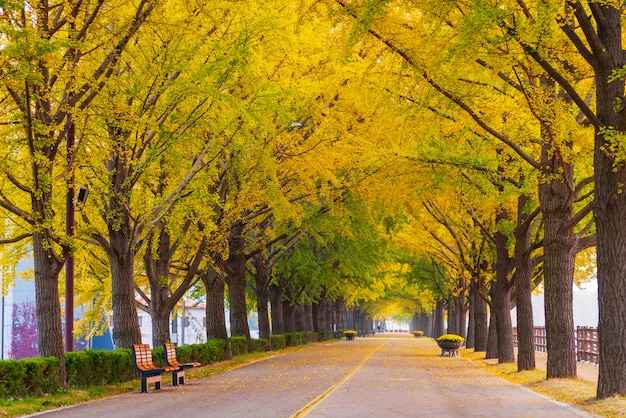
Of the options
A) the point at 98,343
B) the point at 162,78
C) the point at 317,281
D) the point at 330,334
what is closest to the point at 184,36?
the point at 162,78

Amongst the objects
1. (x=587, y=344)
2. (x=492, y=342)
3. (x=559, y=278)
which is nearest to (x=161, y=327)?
(x=492, y=342)

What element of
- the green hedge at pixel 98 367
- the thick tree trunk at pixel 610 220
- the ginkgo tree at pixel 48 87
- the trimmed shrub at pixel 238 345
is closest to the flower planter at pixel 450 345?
the trimmed shrub at pixel 238 345

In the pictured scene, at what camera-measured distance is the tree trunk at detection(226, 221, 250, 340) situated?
124 feet

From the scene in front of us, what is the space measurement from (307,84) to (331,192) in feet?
20.1

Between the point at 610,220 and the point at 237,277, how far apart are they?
79.2 ft

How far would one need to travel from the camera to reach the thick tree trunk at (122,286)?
77.1ft

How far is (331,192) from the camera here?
32.3 meters

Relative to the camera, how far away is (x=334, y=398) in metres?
16.8

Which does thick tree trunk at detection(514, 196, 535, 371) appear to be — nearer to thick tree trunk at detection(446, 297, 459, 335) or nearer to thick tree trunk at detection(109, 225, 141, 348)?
thick tree trunk at detection(109, 225, 141, 348)

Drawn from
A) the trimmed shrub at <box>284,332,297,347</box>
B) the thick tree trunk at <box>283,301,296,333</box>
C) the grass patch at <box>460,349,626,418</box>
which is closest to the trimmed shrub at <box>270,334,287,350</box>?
the trimmed shrub at <box>284,332,297,347</box>

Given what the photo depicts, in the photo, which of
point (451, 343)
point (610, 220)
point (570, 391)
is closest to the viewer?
point (610, 220)

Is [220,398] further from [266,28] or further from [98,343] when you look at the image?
[98,343]

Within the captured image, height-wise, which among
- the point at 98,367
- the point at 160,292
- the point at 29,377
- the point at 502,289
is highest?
the point at 160,292

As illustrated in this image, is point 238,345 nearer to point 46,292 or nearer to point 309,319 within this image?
point 46,292
